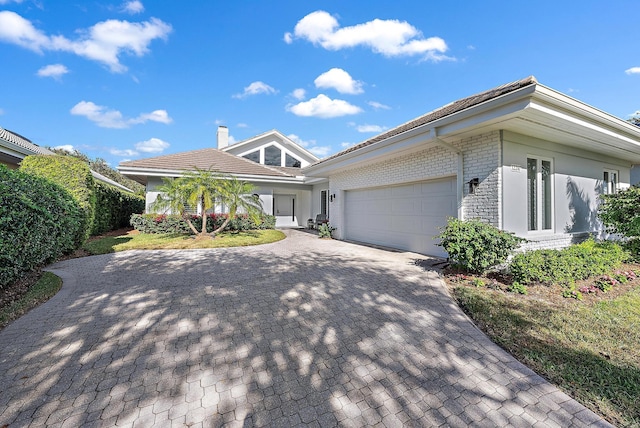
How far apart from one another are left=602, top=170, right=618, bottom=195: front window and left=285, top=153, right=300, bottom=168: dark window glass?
17434mm

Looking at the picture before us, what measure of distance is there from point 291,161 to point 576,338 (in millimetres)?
19849

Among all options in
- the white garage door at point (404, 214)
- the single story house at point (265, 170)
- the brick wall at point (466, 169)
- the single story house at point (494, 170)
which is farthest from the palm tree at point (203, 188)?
the brick wall at point (466, 169)

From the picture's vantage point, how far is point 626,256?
6.50 m

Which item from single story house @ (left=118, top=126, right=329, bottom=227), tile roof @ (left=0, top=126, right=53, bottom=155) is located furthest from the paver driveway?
tile roof @ (left=0, top=126, right=53, bottom=155)

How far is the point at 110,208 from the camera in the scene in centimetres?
1284

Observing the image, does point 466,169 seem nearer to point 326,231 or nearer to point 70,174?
point 326,231

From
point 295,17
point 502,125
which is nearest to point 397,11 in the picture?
point 295,17

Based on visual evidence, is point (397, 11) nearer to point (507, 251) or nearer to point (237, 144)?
point (507, 251)

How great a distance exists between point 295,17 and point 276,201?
10.5 m

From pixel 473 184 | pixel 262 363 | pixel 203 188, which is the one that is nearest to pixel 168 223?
pixel 203 188

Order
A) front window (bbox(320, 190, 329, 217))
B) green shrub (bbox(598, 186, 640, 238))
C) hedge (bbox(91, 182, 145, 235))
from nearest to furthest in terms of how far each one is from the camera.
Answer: green shrub (bbox(598, 186, 640, 238)) < hedge (bbox(91, 182, 145, 235)) < front window (bbox(320, 190, 329, 217))

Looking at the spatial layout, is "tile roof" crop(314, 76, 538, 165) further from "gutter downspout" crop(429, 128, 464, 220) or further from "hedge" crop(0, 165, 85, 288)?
"hedge" crop(0, 165, 85, 288)

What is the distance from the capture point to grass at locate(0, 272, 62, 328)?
366 cm

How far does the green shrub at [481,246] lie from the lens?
5.46 meters
